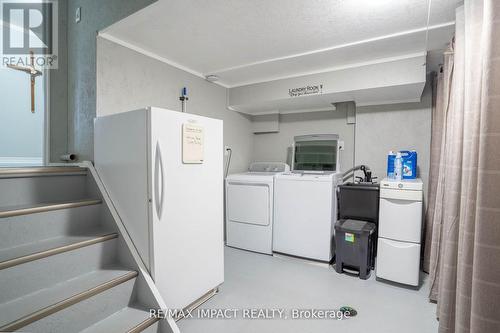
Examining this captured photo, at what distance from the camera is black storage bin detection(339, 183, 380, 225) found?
270 centimetres

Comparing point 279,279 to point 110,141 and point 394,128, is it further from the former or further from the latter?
point 394,128

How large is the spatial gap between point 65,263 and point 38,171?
748mm

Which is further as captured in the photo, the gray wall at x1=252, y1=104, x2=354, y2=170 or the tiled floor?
the gray wall at x1=252, y1=104, x2=354, y2=170

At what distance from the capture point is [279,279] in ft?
8.18

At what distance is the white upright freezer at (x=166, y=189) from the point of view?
1660 mm

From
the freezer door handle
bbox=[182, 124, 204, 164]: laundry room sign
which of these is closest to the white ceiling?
bbox=[182, 124, 204, 164]: laundry room sign

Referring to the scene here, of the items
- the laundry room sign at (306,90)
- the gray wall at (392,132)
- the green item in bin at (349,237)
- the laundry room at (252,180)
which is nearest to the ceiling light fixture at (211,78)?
the laundry room at (252,180)

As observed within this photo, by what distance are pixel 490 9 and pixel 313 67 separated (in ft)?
7.36

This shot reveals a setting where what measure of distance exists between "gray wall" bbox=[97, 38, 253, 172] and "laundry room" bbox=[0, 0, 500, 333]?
0.02m

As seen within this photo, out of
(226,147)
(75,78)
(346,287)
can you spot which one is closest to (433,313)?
(346,287)

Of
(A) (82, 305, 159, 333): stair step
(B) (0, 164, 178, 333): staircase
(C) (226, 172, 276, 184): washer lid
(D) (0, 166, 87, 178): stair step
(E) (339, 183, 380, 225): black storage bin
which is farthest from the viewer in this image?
(C) (226, 172, 276, 184): washer lid

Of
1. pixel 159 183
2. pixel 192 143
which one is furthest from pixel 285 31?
pixel 159 183

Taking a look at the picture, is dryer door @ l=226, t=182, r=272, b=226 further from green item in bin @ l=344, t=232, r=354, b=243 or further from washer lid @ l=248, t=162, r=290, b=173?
green item in bin @ l=344, t=232, r=354, b=243

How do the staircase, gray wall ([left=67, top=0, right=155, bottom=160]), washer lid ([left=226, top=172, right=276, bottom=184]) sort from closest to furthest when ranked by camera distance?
the staircase < gray wall ([left=67, top=0, right=155, bottom=160]) < washer lid ([left=226, top=172, right=276, bottom=184])
